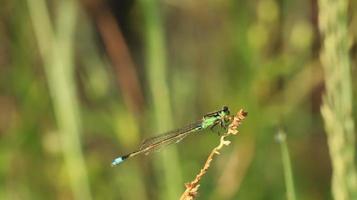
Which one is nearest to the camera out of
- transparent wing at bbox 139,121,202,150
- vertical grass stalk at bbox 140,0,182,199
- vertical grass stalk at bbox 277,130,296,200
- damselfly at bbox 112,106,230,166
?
vertical grass stalk at bbox 277,130,296,200

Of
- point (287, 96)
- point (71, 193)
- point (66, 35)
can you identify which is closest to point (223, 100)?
point (287, 96)

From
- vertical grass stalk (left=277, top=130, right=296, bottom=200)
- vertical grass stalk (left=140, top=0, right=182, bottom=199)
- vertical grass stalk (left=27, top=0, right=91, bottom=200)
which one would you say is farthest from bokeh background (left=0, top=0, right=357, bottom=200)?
vertical grass stalk (left=277, top=130, right=296, bottom=200)

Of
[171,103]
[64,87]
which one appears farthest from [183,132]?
[171,103]

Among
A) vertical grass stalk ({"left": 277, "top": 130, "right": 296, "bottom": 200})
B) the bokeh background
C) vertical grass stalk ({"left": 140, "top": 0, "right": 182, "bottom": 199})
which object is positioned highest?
the bokeh background

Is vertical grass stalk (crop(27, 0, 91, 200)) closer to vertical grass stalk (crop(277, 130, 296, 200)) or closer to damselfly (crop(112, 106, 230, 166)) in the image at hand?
damselfly (crop(112, 106, 230, 166))

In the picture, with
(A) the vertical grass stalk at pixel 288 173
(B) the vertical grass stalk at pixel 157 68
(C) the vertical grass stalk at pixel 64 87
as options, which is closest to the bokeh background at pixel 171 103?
(C) the vertical grass stalk at pixel 64 87

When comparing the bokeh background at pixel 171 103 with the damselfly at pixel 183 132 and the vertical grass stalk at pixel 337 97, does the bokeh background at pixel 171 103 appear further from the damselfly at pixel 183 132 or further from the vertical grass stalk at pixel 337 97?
the vertical grass stalk at pixel 337 97
